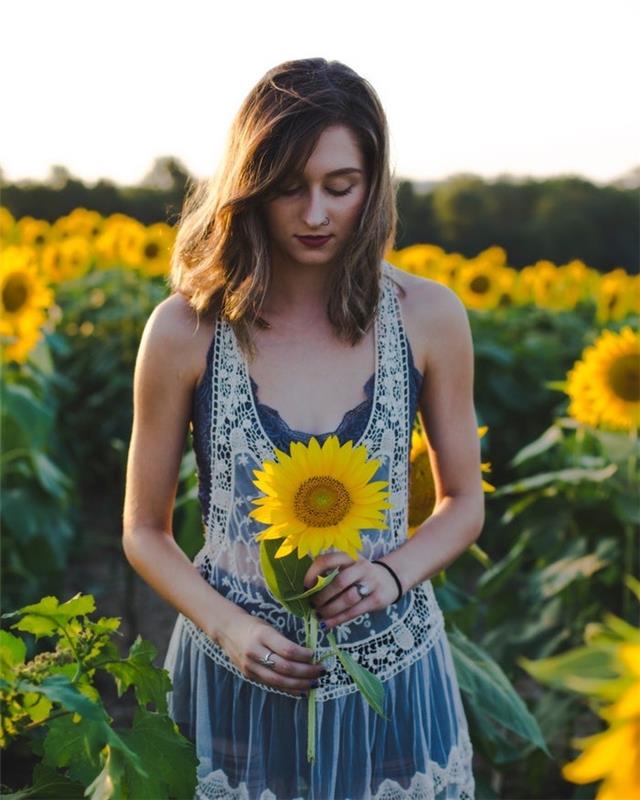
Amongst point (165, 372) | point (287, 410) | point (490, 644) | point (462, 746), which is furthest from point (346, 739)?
point (490, 644)

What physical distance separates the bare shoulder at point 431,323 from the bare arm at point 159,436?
31cm

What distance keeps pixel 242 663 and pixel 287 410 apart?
38cm

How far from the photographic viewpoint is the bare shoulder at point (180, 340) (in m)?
1.63

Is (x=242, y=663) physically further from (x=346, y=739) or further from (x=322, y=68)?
(x=322, y=68)

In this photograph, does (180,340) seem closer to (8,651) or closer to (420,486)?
(420,486)

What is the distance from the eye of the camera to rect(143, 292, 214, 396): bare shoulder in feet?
5.36

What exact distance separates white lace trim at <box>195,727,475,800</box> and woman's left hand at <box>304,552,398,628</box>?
0.32m

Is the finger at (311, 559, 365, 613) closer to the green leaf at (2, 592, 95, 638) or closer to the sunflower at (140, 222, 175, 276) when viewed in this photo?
the green leaf at (2, 592, 95, 638)

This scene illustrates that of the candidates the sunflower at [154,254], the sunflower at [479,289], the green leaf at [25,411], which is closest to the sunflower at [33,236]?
the sunflower at [154,254]

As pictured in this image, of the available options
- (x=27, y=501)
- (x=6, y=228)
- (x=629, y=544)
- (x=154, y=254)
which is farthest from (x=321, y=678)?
(x=6, y=228)

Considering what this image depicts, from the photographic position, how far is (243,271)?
165 cm

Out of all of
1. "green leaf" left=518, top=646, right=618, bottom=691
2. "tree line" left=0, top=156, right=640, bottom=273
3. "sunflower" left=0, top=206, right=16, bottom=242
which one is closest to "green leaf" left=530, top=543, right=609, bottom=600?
"green leaf" left=518, top=646, right=618, bottom=691

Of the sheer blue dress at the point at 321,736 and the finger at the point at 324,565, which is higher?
the finger at the point at 324,565

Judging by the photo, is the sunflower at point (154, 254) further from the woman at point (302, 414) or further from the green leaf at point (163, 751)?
the green leaf at point (163, 751)
